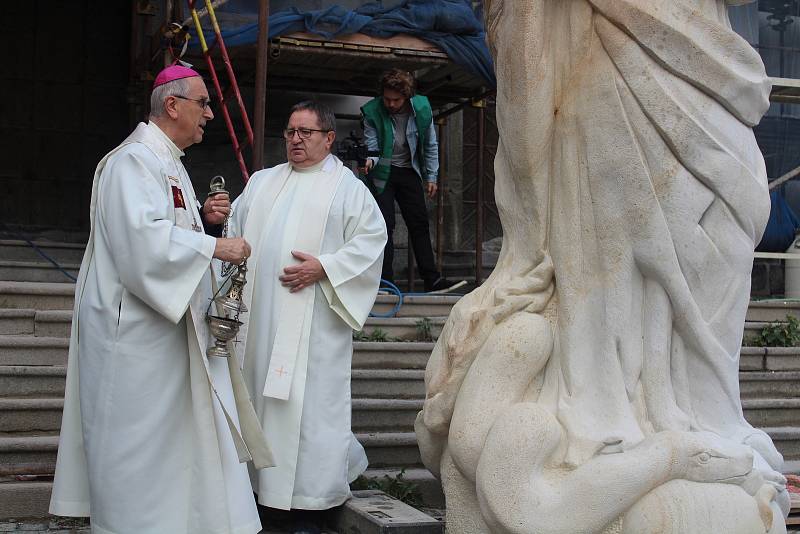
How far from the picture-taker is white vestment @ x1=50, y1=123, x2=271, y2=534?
161 inches

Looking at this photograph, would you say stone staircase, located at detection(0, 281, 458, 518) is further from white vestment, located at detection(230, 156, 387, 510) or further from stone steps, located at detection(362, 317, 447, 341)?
white vestment, located at detection(230, 156, 387, 510)

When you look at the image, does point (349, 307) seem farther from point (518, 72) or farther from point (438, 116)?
point (438, 116)

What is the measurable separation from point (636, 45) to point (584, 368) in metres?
1.12

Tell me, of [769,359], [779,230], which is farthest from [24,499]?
[779,230]

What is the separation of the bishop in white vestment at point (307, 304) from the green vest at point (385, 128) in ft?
9.74

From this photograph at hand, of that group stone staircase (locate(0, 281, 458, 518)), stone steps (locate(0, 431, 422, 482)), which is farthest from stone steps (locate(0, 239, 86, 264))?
stone steps (locate(0, 431, 422, 482))

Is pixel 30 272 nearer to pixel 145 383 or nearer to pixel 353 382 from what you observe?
pixel 353 382

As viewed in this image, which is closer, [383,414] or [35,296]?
[383,414]

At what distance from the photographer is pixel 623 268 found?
4.01 meters

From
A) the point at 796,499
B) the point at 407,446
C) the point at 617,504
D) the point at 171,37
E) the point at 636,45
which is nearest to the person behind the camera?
the point at 617,504

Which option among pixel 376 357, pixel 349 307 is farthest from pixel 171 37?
pixel 349 307

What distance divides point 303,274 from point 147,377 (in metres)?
A: 1.03

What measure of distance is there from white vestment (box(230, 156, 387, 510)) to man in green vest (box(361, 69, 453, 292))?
115 inches

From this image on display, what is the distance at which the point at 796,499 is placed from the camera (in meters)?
4.84
